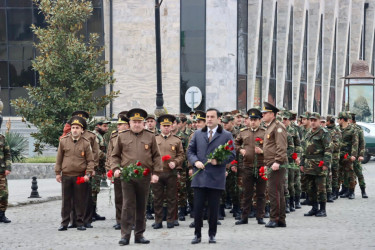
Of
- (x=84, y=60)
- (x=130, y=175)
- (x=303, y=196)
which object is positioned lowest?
(x=303, y=196)

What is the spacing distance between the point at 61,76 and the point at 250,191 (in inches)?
400

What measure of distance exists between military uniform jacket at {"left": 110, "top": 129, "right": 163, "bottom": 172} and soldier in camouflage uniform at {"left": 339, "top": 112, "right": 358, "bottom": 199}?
8273 mm

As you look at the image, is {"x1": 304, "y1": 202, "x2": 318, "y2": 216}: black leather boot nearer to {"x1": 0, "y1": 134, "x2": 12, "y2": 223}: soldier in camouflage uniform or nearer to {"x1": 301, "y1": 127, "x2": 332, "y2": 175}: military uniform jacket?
{"x1": 301, "y1": 127, "x2": 332, "y2": 175}: military uniform jacket

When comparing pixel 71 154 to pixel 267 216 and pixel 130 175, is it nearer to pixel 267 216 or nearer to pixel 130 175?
pixel 130 175

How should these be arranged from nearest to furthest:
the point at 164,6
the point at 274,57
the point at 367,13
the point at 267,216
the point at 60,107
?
the point at 267,216
the point at 60,107
the point at 164,6
the point at 274,57
the point at 367,13

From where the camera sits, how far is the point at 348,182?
18.1 metres

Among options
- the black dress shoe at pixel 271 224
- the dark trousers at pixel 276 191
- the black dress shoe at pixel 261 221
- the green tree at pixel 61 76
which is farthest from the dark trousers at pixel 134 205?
the green tree at pixel 61 76

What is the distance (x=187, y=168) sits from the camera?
45.5 ft

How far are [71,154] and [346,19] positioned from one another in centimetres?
5282

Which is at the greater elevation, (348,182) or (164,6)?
(164,6)

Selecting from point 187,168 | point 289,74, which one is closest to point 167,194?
point 187,168

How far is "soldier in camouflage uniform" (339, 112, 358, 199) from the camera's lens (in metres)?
18.0

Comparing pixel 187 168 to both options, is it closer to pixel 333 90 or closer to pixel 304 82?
pixel 304 82

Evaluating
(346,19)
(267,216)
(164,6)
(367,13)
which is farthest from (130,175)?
(367,13)
